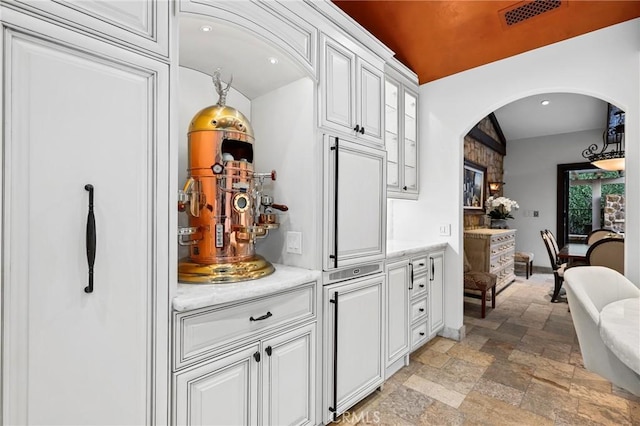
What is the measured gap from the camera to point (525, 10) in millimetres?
2434

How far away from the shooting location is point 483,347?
119 inches

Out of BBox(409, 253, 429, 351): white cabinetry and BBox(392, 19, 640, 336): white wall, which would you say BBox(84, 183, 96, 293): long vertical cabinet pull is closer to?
BBox(409, 253, 429, 351): white cabinetry

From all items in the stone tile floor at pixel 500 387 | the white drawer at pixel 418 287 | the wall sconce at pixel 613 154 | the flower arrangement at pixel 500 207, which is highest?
the wall sconce at pixel 613 154

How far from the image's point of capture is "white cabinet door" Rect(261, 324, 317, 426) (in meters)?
1.51

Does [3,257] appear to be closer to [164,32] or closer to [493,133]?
[164,32]

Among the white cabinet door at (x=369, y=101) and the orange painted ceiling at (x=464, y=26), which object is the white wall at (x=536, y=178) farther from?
the white cabinet door at (x=369, y=101)

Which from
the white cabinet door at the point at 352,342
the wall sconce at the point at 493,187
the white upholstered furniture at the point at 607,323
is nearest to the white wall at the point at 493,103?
the white upholstered furniture at the point at 607,323

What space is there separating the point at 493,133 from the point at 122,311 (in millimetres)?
6898

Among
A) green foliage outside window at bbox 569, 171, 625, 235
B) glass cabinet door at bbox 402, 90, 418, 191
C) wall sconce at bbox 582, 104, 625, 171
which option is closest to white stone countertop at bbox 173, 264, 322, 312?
glass cabinet door at bbox 402, 90, 418, 191

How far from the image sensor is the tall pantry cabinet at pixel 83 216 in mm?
896

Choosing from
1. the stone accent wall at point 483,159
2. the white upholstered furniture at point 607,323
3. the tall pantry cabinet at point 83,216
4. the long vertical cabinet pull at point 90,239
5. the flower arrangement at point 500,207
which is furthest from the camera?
the flower arrangement at point 500,207

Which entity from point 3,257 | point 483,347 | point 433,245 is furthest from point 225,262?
point 483,347

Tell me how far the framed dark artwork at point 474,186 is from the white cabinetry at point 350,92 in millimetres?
3134

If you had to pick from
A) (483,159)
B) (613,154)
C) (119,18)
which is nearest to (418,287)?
(119,18)
